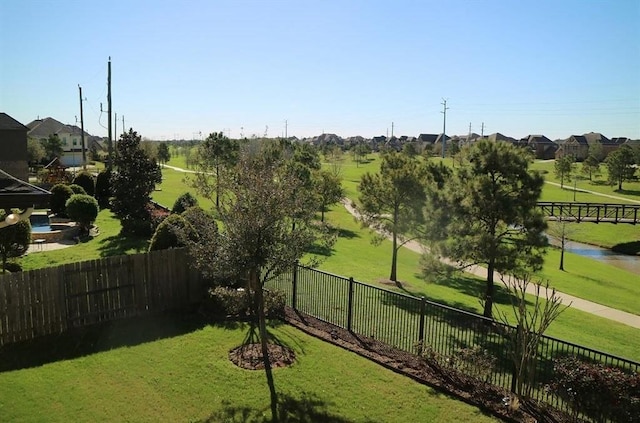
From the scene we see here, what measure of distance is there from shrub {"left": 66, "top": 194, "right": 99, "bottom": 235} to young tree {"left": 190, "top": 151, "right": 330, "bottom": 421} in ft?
49.6

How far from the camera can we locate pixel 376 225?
2112 centimetres

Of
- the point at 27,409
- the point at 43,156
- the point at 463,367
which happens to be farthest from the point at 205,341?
the point at 43,156

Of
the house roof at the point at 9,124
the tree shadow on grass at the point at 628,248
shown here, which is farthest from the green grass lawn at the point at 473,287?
the house roof at the point at 9,124

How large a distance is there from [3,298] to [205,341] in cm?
418

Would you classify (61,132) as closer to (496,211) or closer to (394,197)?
(394,197)

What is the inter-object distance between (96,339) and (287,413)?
16.8ft

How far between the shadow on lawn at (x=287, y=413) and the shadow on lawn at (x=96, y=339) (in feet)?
11.9

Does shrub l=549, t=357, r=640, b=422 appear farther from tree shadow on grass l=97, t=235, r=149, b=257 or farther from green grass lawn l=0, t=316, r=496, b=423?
tree shadow on grass l=97, t=235, r=149, b=257

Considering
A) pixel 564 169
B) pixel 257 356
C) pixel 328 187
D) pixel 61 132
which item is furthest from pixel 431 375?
pixel 61 132

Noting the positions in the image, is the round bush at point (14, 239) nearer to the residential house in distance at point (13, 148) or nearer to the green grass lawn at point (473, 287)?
the green grass lawn at point (473, 287)

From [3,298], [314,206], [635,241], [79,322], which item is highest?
[314,206]

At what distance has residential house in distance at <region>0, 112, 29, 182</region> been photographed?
1452 inches

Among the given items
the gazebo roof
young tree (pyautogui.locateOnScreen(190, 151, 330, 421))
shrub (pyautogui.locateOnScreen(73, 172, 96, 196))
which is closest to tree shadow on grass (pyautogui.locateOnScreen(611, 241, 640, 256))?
young tree (pyautogui.locateOnScreen(190, 151, 330, 421))

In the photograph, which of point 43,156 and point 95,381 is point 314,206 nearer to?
point 95,381
